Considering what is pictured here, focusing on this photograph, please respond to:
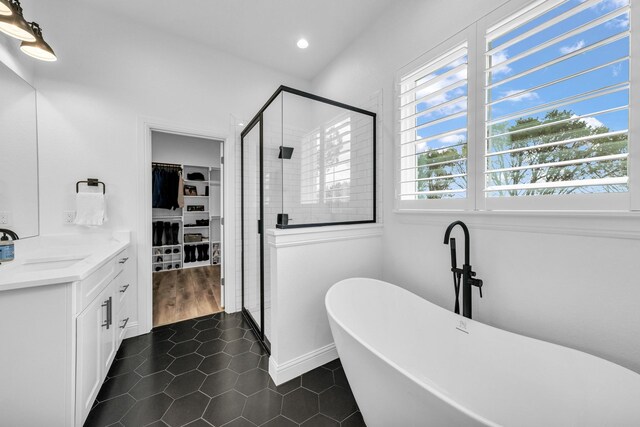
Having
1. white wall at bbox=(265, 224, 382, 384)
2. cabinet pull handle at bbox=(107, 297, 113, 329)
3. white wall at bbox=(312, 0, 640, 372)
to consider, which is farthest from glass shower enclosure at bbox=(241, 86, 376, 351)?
cabinet pull handle at bbox=(107, 297, 113, 329)

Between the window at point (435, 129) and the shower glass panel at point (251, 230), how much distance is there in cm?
132

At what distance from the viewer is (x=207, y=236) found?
508 centimetres

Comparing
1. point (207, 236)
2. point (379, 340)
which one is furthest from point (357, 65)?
point (207, 236)

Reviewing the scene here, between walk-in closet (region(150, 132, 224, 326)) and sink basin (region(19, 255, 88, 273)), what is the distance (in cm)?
199

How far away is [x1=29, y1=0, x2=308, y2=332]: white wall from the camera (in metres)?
2.01

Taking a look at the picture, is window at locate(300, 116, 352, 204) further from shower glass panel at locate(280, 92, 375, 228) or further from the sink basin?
the sink basin

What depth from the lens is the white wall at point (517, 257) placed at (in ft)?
3.48

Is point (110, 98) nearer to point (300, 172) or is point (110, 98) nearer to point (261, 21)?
point (261, 21)

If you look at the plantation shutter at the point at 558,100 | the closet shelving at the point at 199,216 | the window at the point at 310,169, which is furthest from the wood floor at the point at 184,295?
the plantation shutter at the point at 558,100

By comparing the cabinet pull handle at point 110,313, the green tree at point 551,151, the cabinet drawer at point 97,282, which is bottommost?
the cabinet pull handle at point 110,313

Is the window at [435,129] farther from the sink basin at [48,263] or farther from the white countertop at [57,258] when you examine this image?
the sink basin at [48,263]

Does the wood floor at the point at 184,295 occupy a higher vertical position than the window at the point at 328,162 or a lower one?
lower

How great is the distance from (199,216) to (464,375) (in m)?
5.09

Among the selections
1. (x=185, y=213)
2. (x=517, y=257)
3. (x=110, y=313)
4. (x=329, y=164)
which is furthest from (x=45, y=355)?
(x=185, y=213)
